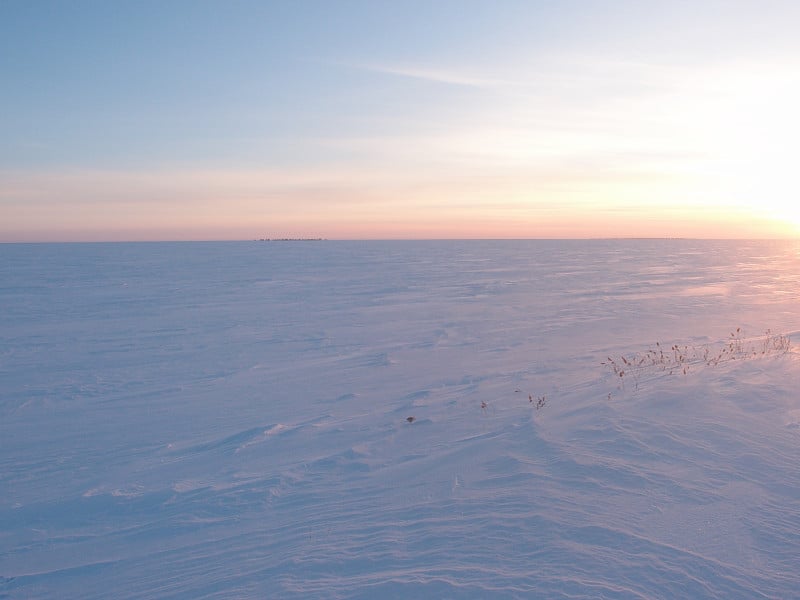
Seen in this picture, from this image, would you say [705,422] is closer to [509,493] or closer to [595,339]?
[509,493]

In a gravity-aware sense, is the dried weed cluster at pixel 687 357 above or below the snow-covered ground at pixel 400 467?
above

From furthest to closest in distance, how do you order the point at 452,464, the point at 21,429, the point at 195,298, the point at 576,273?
the point at 576,273
the point at 195,298
the point at 21,429
the point at 452,464

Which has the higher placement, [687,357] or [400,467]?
[687,357]

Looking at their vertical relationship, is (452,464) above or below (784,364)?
below

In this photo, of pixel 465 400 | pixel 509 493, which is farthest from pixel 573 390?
pixel 509 493

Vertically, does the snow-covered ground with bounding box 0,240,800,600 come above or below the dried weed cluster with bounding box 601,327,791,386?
below

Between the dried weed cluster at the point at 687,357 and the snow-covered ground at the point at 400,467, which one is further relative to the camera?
the dried weed cluster at the point at 687,357

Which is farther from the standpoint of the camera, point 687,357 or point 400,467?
point 687,357

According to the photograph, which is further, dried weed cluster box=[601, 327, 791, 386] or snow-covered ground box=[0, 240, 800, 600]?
dried weed cluster box=[601, 327, 791, 386]
